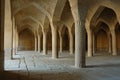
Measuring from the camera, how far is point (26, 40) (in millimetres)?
41750

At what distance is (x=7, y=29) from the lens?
17750 millimetres

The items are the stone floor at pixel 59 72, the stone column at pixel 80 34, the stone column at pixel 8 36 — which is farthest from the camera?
the stone column at pixel 8 36

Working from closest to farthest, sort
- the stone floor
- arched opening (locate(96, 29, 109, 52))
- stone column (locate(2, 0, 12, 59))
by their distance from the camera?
the stone floor, stone column (locate(2, 0, 12, 59)), arched opening (locate(96, 29, 109, 52))

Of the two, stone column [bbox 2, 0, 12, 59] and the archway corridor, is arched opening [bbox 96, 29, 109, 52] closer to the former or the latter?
the archway corridor

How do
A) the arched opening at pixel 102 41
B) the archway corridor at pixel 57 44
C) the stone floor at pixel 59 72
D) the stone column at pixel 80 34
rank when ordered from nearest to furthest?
the stone floor at pixel 59 72, the archway corridor at pixel 57 44, the stone column at pixel 80 34, the arched opening at pixel 102 41

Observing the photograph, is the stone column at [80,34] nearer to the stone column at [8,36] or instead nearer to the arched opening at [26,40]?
the stone column at [8,36]

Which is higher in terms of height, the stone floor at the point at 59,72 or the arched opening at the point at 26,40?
the arched opening at the point at 26,40

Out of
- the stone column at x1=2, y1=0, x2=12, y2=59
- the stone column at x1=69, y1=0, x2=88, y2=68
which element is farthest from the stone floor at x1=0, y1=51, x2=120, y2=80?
the stone column at x1=2, y1=0, x2=12, y2=59

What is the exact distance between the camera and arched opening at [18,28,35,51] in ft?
135

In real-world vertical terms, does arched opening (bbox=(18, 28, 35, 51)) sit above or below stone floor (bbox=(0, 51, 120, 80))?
above

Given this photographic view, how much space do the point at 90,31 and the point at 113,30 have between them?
14.9 ft

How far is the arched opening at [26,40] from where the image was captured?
1624 inches

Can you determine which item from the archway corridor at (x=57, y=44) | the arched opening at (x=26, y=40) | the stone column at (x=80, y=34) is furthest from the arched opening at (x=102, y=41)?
the stone column at (x=80, y=34)

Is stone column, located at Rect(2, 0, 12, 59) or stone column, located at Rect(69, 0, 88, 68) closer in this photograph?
stone column, located at Rect(69, 0, 88, 68)
